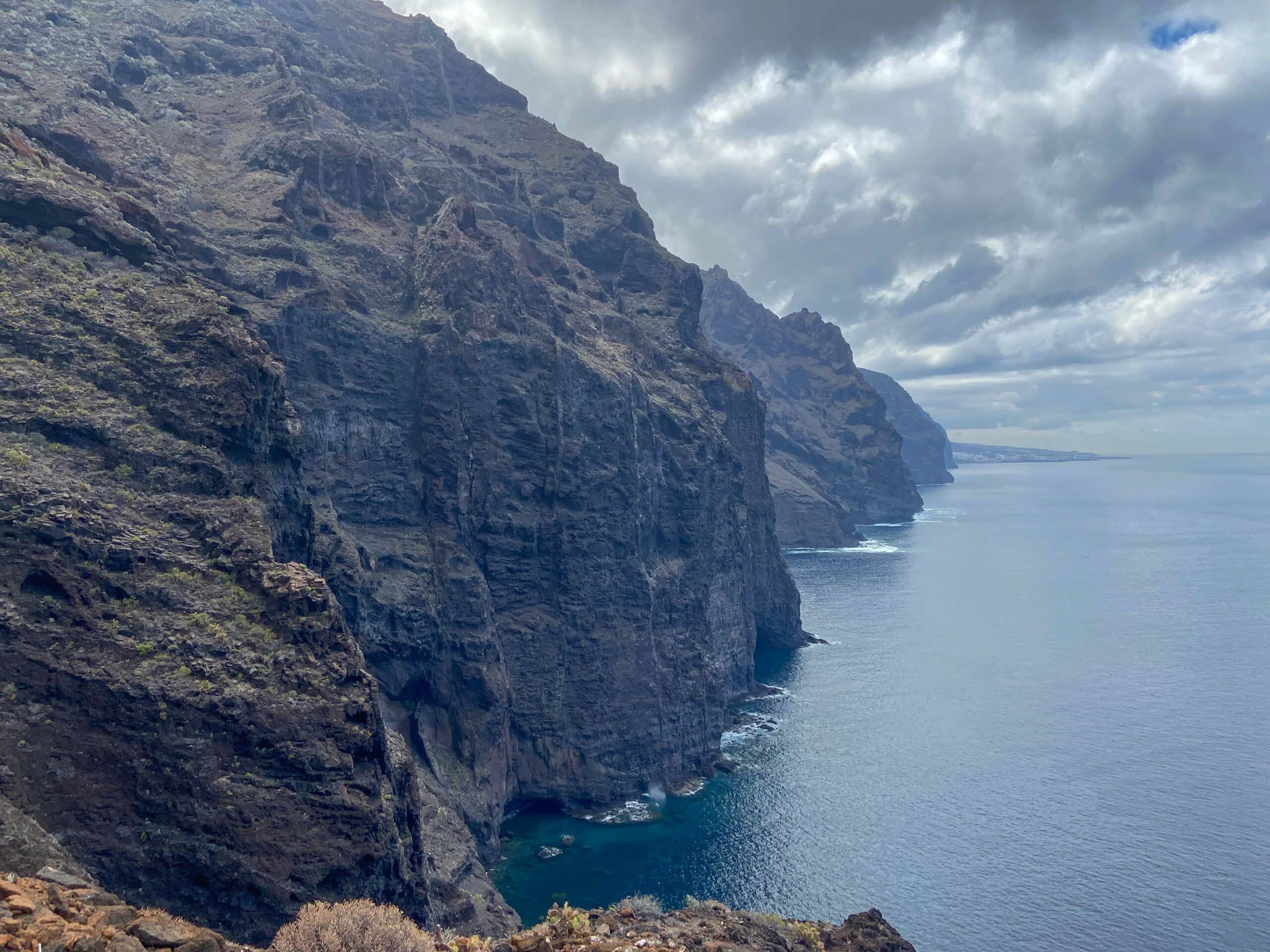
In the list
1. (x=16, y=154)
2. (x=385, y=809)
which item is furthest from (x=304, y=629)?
(x=16, y=154)

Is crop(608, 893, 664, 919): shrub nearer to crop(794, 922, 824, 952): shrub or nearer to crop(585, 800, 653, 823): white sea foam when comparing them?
crop(794, 922, 824, 952): shrub

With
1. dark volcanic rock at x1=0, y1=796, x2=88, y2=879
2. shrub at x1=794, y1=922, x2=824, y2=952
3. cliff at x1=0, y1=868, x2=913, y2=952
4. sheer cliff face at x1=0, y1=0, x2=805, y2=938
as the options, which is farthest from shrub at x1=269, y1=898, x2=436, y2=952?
shrub at x1=794, y1=922, x2=824, y2=952

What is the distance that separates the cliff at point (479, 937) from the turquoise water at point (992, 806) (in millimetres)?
31171

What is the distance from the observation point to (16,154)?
159 feet

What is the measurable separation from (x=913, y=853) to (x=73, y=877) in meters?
68.2

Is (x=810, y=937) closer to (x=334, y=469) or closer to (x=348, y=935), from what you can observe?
(x=348, y=935)

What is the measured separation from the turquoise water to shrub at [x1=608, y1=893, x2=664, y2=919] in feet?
86.9

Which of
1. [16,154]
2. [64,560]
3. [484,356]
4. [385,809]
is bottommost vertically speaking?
[385,809]

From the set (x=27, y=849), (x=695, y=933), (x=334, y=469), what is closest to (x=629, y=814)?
(x=334, y=469)

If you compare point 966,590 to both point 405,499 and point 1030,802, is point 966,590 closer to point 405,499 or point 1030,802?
point 1030,802

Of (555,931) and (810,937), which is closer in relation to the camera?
(555,931)

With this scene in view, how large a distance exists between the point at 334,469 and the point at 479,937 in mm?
51504

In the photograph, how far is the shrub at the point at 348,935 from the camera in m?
22.2

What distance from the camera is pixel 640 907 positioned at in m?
38.5
